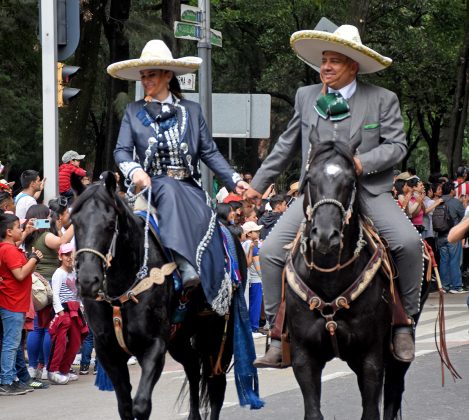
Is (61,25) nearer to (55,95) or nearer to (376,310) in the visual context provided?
(55,95)

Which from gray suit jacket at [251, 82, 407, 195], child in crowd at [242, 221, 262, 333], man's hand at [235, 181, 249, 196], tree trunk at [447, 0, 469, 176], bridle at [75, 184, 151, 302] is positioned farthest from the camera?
tree trunk at [447, 0, 469, 176]

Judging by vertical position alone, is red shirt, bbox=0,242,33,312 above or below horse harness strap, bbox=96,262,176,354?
below

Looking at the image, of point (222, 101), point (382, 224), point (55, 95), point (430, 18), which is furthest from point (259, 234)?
point (430, 18)

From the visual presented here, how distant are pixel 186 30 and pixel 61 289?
476 cm

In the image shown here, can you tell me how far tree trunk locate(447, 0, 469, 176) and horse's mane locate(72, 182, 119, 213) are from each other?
22604mm

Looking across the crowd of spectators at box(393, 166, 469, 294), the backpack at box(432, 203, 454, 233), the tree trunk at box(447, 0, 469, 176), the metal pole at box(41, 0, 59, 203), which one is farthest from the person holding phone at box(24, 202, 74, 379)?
the tree trunk at box(447, 0, 469, 176)

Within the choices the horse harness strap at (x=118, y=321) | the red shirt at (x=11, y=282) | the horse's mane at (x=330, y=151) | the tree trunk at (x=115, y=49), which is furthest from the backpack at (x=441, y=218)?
the horse's mane at (x=330, y=151)

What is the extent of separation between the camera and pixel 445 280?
74.7 ft

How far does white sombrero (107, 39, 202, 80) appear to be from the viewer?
8.73 meters

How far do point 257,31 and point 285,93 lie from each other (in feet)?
7.33

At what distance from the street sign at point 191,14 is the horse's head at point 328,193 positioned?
878 cm

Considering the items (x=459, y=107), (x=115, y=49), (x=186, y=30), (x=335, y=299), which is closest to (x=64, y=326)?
(x=186, y=30)

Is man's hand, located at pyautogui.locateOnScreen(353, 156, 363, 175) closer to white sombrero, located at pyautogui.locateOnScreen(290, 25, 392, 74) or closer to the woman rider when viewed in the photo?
white sombrero, located at pyautogui.locateOnScreen(290, 25, 392, 74)

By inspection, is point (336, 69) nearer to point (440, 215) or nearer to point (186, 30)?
point (186, 30)
